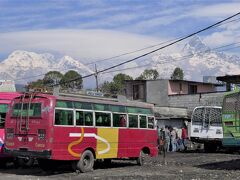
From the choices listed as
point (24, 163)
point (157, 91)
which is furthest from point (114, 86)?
point (24, 163)

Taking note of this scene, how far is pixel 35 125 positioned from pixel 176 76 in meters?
65.4

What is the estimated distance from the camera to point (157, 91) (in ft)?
183

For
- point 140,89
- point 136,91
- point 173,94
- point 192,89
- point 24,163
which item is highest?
point 192,89

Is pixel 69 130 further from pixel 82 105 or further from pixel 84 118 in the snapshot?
pixel 82 105

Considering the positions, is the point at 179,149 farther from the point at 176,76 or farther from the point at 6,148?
the point at 176,76

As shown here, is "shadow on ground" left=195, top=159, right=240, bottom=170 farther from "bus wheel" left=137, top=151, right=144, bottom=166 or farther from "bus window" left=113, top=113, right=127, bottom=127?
"bus window" left=113, top=113, right=127, bottom=127

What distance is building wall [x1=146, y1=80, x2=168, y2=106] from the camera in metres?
54.9

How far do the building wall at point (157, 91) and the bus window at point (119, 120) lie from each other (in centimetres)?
3463

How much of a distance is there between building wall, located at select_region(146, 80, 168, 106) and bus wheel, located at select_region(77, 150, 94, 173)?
120ft

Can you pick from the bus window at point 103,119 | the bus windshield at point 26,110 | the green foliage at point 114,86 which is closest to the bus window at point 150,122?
the bus window at point 103,119

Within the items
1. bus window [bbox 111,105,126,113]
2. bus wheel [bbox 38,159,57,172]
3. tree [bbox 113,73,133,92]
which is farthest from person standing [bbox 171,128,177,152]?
tree [bbox 113,73,133,92]

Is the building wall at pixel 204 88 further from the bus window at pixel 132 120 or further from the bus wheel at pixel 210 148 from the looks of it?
the bus window at pixel 132 120

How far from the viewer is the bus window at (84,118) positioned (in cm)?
1727

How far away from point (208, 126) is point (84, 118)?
12305mm
